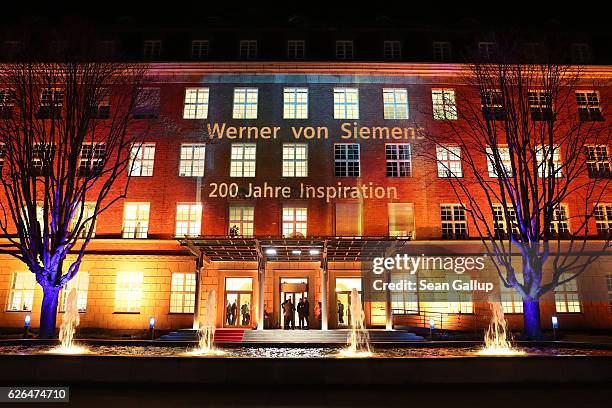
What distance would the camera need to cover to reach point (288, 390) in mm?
10336

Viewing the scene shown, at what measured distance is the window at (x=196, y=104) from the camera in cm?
2678

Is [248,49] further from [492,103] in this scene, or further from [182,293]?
[182,293]

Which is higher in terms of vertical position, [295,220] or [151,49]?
[151,49]

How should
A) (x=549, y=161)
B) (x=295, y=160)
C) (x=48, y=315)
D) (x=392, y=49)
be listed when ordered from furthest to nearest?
1. (x=392, y=49)
2. (x=295, y=160)
3. (x=48, y=315)
4. (x=549, y=161)

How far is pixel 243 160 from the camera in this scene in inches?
1031

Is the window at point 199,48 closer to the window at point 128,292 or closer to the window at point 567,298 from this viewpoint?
the window at point 128,292

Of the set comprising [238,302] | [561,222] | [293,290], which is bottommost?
[238,302]

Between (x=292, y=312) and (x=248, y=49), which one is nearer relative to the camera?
(x=292, y=312)

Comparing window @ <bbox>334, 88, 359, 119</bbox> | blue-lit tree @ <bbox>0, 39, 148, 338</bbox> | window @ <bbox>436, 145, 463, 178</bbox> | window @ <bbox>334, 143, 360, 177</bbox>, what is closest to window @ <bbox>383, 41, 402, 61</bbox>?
window @ <bbox>334, 88, 359, 119</bbox>

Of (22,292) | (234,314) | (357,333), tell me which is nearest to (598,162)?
(357,333)

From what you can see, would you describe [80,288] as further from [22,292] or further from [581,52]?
[581,52]

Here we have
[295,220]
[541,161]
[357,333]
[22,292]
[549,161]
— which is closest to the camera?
[549,161]

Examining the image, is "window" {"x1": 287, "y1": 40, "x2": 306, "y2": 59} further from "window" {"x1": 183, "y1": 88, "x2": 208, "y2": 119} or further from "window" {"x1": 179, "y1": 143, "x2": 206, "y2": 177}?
"window" {"x1": 179, "y1": 143, "x2": 206, "y2": 177}

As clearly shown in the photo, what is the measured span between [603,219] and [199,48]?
1000 inches
